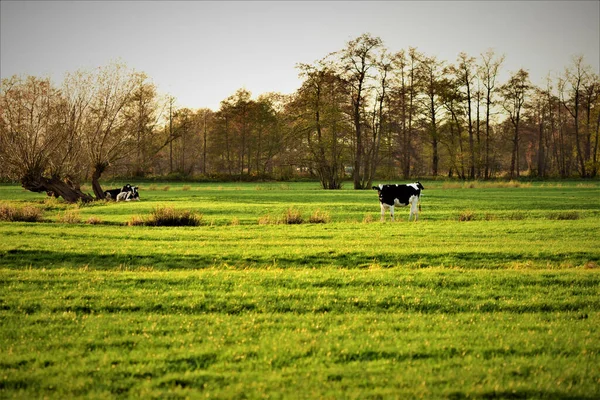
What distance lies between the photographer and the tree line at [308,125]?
126ft

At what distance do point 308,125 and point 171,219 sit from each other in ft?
116

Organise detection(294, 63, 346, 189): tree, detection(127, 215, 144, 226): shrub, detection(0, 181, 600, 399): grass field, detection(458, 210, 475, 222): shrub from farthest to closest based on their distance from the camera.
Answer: detection(294, 63, 346, 189): tree < detection(458, 210, 475, 222): shrub < detection(127, 215, 144, 226): shrub < detection(0, 181, 600, 399): grass field

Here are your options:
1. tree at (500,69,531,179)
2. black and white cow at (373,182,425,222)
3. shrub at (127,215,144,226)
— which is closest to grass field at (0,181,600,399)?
shrub at (127,215,144,226)

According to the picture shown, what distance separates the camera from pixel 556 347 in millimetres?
7848

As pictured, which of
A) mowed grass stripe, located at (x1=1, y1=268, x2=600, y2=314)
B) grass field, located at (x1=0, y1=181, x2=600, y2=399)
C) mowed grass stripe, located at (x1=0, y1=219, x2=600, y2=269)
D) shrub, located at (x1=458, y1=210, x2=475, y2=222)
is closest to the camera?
grass field, located at (x1=0, y1=181, x2=600, y2=399)

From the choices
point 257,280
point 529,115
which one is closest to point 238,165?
point 529,115

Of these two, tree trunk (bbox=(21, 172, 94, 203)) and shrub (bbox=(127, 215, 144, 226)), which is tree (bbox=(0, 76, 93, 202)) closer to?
tree trunk (bbox=(21, 172, 94, 203))

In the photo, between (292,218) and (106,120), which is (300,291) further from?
(106,120)

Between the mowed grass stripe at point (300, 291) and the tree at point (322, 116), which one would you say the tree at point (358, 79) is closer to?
the tree at point (322, 116)

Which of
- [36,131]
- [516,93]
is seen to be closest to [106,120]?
[36,131]

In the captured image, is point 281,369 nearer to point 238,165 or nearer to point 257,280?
point 257,280

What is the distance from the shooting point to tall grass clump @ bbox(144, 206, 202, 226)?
85.9 ft

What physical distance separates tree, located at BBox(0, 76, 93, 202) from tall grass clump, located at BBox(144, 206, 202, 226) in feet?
54.0

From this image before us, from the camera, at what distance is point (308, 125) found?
2351 inches
